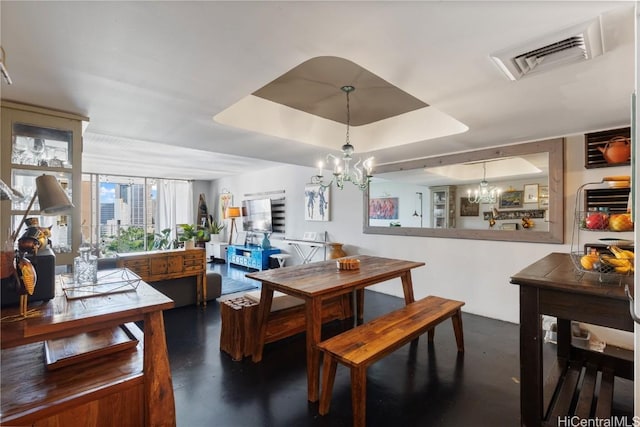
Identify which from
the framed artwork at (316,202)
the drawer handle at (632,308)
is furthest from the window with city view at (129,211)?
the drawer handle at (632,308)

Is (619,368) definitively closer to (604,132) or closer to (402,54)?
(604,132)

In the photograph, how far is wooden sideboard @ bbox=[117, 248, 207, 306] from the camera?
3.64 metres

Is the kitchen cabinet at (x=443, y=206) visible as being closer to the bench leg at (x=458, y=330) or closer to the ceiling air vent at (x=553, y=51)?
the bench leg at (x=458, y=330)

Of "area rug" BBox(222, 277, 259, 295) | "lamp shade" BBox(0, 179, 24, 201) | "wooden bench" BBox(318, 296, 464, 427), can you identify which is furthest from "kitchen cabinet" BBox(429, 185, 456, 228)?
"lamp shade" BBox(0, 179, 24, 201)

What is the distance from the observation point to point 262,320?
2668mm

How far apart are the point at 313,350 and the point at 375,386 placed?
597mm

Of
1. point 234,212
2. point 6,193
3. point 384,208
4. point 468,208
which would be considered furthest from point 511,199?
point 234,212

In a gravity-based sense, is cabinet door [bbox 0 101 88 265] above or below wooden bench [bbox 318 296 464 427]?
above

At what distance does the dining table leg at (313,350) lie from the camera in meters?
2.09

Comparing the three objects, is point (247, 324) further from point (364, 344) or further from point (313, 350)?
point (364, 344)

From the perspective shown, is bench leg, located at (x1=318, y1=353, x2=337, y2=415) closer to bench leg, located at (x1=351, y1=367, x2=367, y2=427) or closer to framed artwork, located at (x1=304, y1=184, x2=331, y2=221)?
bench leg, located at (x1=351, y1=367, x2=367, y2=427)

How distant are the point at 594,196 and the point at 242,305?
3588mm

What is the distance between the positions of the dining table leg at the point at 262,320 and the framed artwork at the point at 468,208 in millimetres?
2768

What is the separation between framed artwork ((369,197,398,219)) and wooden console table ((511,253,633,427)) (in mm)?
2680
